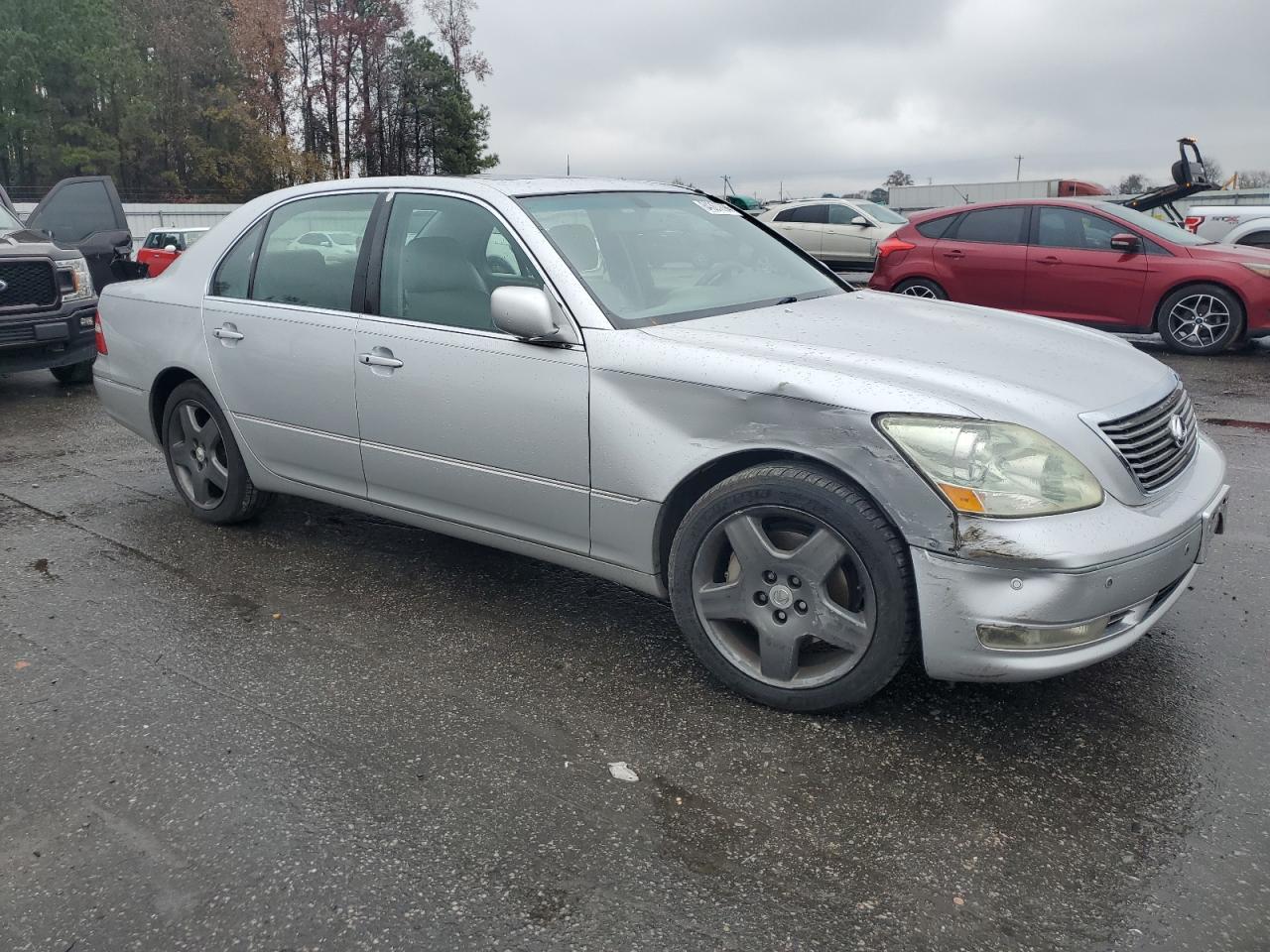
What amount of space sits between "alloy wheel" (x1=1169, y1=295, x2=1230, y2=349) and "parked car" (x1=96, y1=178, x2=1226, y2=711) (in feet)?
23.6

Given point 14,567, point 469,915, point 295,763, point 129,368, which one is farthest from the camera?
point 129,368

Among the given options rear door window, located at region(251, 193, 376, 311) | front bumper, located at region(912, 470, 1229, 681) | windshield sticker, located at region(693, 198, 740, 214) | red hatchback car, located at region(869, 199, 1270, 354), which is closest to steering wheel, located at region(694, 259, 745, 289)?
windshield sticker, located at region(693, 198, 740, 214)

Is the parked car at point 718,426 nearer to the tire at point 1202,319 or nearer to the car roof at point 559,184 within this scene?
the car roof at point 559,184

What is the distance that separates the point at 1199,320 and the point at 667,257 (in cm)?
812

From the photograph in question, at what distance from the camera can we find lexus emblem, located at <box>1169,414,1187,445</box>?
3293mm

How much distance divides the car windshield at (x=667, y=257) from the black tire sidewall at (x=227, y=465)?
1.87 metres

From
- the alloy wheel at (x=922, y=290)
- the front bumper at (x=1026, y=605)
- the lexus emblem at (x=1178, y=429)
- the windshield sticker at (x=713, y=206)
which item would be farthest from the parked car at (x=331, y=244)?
the alloy wheel at (x=922, y=290)

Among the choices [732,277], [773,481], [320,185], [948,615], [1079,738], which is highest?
[320,185]

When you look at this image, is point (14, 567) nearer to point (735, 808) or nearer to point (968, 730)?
point (735, 808)

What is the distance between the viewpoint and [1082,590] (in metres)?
2.80

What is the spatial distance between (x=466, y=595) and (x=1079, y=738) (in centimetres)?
227

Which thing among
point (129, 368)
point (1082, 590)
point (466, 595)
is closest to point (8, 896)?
point (466, 595)

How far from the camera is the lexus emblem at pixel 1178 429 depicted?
3293 mm

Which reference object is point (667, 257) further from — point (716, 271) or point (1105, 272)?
point (1105, 272)
